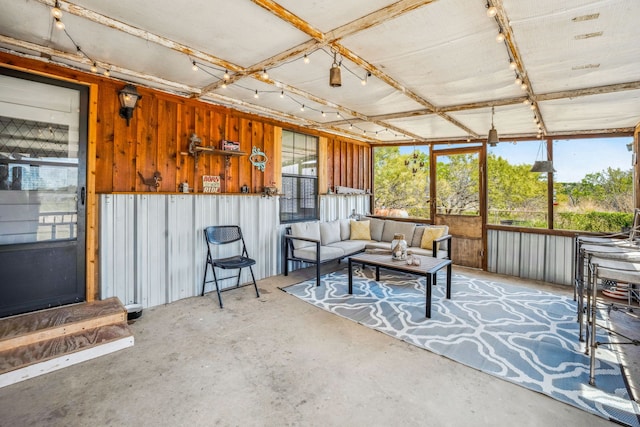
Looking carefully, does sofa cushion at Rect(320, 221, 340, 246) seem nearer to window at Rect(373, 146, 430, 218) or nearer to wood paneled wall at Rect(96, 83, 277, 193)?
wood paneled wall at Rect(96, 83, 277, 193)

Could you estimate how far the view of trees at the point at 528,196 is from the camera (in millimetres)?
5117

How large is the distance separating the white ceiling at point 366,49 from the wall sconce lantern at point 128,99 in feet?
0.50

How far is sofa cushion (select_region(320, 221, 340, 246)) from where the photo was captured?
551 cm

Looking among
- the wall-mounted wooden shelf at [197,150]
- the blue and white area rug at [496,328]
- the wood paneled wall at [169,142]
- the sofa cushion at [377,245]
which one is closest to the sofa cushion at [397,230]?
the sofa cushion at [377,245]

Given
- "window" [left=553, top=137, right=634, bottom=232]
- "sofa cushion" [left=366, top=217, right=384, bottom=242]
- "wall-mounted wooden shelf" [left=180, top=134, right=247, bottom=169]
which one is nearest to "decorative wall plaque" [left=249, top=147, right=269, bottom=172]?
"wall-mounted wooden shelf" [left=180, top=134, right=247, bottom=169]

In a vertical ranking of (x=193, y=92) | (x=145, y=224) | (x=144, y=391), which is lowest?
(x=144, y=391)

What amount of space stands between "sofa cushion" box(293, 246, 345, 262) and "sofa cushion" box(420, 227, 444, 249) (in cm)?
144

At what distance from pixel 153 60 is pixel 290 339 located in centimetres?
297

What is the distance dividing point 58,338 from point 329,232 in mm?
3955

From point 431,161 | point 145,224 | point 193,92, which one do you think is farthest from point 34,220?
point 431,161

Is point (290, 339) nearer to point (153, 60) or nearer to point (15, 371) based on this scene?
point (15, 371)

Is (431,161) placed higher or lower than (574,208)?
higher

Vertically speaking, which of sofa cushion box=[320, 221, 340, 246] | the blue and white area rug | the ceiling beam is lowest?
the blue and white area rug

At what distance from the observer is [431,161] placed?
6.31 meters
